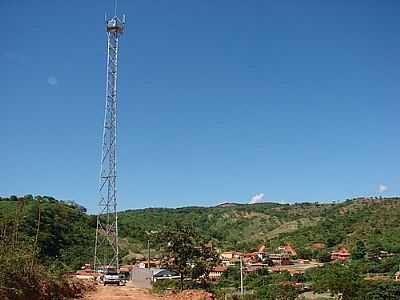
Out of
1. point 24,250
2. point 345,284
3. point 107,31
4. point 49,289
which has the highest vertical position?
point 107,31

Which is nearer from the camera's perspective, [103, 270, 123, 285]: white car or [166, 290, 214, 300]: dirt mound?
[166, 290, 214, 300]: dirt mound

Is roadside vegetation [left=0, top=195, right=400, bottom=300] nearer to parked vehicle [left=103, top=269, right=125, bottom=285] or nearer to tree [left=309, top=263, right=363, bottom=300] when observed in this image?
tree [left=309, top=263, right=363, bottom=300]

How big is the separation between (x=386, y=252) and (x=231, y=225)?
57.0m

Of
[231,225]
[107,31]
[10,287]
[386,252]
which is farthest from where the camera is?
[231,225]

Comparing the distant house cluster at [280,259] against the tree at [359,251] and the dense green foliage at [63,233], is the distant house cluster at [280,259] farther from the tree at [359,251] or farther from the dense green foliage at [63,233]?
the dense green foliage at [63,233]

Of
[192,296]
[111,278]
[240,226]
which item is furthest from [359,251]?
[192,296]

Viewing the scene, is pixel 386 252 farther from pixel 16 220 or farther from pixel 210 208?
pixel 210 208

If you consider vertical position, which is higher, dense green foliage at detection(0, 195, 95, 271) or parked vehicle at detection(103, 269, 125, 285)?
dense green foliage at detection(0, 195, 95, 271)

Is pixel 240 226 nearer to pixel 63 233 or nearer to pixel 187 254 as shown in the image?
pixel 63 233

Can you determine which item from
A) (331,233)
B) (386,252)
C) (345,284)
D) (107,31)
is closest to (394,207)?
(331,233)

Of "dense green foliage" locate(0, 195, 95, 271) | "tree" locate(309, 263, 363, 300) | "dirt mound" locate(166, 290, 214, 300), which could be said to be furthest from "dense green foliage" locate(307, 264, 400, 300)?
"dirt mound" locate(166, 290, 214, 300)

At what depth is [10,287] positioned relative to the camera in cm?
1084

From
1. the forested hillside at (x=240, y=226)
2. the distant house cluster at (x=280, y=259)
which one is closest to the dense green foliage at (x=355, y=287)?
the forested hillside at (x=240, y=226)

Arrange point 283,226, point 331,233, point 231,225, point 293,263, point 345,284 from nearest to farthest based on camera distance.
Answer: point 345,284 < point 293,263 < point 331,233 < point 283,226 < point 231,225
